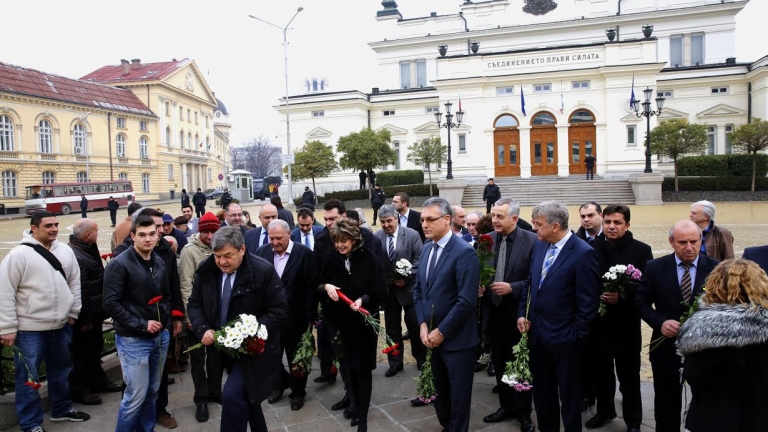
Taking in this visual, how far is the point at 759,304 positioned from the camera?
2959 mm

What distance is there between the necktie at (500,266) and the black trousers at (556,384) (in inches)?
25.8

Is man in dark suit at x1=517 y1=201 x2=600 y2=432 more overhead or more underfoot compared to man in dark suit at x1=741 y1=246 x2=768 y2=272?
more underfoot

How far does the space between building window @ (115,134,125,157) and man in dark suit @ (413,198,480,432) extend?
188ft

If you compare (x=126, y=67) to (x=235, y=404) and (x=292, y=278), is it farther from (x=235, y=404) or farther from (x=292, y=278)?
(x=235, y=404)

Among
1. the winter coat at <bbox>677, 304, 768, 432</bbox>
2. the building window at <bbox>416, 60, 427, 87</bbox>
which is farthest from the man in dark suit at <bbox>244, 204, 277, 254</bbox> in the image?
the building window at <bbox>416, 60, 427, 87</bbox>

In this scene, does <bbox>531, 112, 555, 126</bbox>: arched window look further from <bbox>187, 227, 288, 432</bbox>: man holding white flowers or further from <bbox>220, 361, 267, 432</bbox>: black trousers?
<bbox>220, 361, 267, 432</bbox>: black trousers

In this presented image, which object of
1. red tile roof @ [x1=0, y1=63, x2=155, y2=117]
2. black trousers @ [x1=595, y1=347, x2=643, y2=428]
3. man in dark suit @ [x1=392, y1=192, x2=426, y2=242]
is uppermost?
red tile roof @ [x1=0, y1=63, x2=155, y2=117]

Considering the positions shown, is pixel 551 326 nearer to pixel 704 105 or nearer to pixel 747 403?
pixel 747 403

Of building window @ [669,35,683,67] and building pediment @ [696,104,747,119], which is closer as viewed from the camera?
building pediment @ [696,104,747,119]

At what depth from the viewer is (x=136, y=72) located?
62.6 metres

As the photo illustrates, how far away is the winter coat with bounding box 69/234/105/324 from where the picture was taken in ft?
18.1

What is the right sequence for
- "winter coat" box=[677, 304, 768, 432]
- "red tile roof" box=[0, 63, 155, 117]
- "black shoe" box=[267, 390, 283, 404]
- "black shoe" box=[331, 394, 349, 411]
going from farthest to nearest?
"red tile roof" box=[0, 63, 155, 117] → "black shoe" box=[267, 390, 283, 404] → "black shoe" box=[331, 394, 349, 411] → "winter coat" box=[677, 304, 768, 432]

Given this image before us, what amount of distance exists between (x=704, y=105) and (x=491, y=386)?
39.8 meters

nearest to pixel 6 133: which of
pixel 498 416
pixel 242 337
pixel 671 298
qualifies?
pixel 242 337
